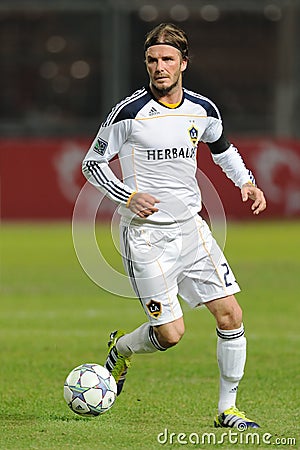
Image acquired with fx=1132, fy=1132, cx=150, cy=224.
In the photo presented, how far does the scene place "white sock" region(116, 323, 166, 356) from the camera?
7.13 meters

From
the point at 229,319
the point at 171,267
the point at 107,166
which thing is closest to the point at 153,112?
the point at 107,166

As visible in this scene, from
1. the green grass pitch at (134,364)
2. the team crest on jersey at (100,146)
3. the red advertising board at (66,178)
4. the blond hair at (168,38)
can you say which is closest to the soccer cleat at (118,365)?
the green grass pitch at (134,364)

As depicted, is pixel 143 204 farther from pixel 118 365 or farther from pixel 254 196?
pixel 118 365

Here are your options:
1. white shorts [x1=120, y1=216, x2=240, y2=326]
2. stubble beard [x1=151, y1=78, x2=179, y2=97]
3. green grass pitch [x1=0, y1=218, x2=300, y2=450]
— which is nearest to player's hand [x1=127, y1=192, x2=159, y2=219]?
white shorts [x1=120, y1=216, x2=240, y2=326]

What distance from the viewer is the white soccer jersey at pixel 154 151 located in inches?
267

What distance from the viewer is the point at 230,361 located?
6.91m

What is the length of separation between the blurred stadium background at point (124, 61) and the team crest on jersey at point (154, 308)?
22863 mm

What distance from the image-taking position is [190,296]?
6.95 meters

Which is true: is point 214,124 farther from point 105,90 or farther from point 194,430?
point 105,90

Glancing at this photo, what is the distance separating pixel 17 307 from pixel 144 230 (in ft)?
20.4

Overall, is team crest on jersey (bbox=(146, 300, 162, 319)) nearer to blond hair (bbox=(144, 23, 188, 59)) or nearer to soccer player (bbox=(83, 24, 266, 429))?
soccer player (bbox=(83, 24, 266, 429))

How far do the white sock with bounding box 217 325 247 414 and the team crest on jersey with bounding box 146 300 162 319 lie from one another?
0.39 m

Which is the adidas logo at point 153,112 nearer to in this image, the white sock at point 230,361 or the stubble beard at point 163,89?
the stubble beard at point 163,89

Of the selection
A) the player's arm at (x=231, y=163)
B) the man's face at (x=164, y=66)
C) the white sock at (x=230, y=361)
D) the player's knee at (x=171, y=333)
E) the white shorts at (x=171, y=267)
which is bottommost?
the white sock at (x=230, y=361)
